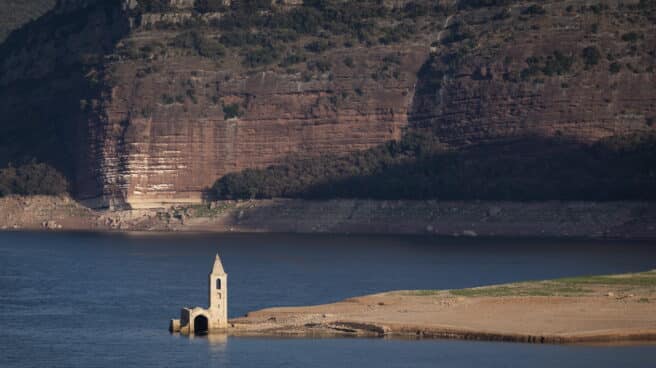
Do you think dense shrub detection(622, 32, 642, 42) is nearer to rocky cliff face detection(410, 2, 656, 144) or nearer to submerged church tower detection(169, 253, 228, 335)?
rocky cliff face detection(410, 2, 656, 144)

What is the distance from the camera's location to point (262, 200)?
19712cm

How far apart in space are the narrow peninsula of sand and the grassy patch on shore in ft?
0.15

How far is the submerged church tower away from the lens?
9019 centimetres

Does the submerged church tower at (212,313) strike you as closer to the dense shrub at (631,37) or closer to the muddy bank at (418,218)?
the muddy bank at (418,218)

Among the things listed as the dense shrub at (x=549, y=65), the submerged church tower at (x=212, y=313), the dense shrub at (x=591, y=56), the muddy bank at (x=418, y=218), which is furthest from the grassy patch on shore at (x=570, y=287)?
the dense shrub at (x=549, y=65)

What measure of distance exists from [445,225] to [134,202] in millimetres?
28903

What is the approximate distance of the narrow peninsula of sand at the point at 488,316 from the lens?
3536 inches

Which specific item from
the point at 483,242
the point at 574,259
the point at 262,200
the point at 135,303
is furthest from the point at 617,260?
the point at 262,200

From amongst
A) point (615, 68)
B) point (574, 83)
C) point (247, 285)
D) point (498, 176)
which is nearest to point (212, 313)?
point (247, 285)

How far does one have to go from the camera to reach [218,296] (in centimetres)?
9062

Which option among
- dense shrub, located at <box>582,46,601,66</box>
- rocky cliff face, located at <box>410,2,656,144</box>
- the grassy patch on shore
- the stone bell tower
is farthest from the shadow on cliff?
the stone bell tower

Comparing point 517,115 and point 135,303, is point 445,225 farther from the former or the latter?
point 135,303

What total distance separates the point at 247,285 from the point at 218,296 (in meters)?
31.1

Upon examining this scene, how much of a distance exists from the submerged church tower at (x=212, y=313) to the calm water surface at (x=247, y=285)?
0.94 metres
